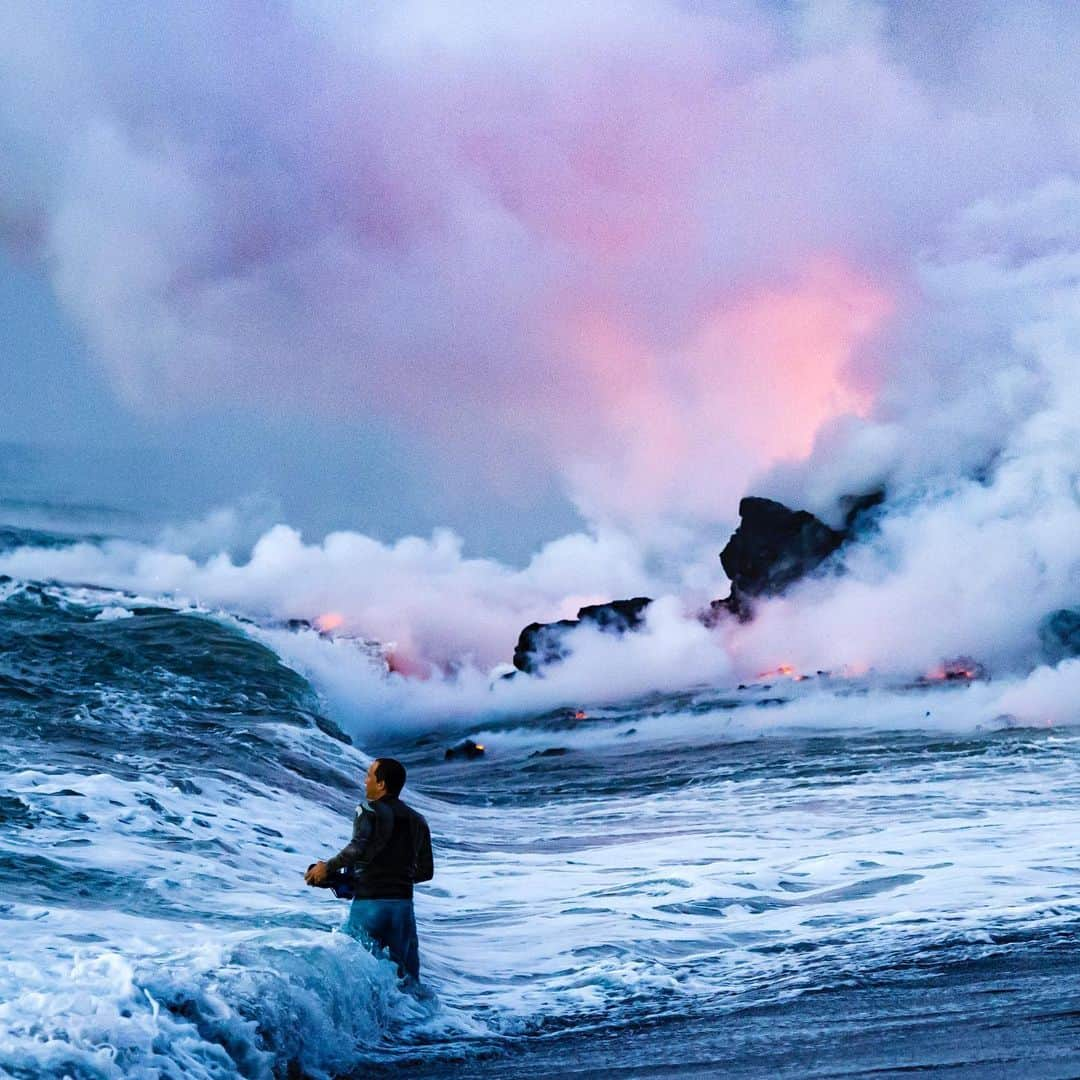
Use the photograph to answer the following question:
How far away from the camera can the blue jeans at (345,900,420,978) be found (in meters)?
9.34

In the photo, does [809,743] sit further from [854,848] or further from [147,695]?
[854,848]

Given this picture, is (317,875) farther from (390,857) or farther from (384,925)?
(384,925)

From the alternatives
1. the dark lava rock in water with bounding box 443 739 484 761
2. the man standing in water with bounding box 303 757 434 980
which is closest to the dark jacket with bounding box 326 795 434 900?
the man standing in water with bounding box 303 757 434 980

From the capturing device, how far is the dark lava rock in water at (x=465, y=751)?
54278 millimetres

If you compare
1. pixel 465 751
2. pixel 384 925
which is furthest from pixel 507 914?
pixel 465 751

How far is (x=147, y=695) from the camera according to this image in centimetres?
2955

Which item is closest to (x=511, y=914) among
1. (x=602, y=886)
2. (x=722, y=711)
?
(x=602, y=886)

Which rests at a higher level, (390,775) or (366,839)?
(390,775)

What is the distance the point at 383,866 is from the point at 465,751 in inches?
1828

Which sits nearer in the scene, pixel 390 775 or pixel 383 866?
pixel 383 866

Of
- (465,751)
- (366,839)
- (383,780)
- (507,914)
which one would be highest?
(465,751)

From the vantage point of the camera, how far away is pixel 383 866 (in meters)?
9.30

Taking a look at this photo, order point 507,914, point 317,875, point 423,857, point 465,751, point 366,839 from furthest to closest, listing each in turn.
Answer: point 465,751 → point 507,914 → point 423,857 → point 366,839 → point 317,875

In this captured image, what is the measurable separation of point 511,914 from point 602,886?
179 centimetres
